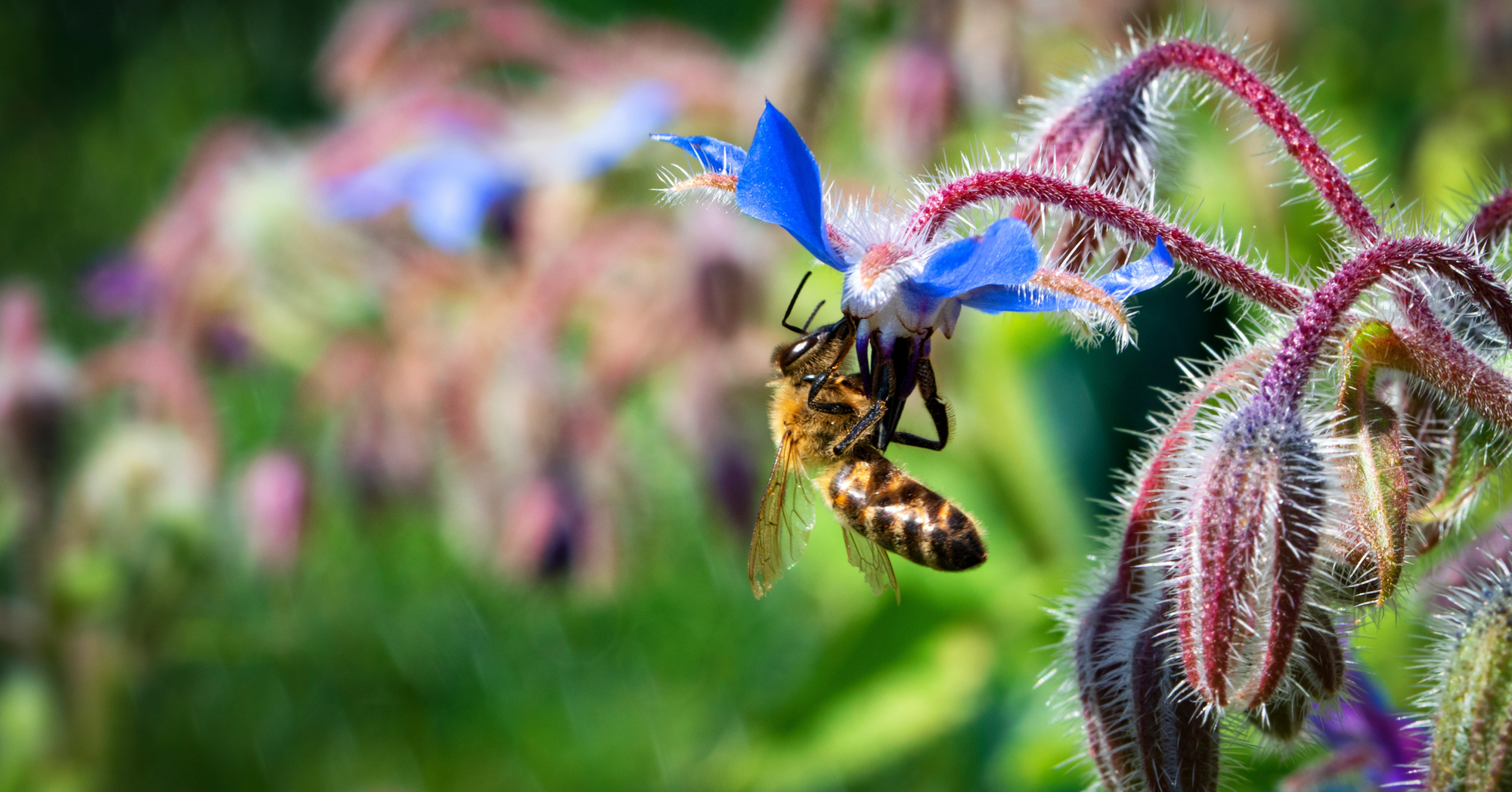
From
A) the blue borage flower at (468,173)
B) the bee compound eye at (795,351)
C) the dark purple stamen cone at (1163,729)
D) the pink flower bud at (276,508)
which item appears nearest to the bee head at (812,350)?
the bee compound eye at (795,351)

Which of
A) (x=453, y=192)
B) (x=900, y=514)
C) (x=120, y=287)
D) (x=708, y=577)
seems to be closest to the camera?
(x=900, y=514)

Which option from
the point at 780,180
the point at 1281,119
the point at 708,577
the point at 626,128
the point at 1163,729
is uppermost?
the point at 626,128

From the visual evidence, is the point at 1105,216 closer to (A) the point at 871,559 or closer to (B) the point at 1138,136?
(B) the point at 1138,136

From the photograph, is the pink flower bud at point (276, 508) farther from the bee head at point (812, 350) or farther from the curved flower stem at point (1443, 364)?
the curved flower stem at point (1443, 364)

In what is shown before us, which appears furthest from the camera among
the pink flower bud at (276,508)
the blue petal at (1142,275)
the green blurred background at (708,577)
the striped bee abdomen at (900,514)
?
the pink flower bud at (276,508)

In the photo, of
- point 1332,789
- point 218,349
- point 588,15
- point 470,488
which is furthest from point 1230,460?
point 588,15

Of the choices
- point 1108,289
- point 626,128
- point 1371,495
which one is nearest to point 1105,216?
point 1108,289
